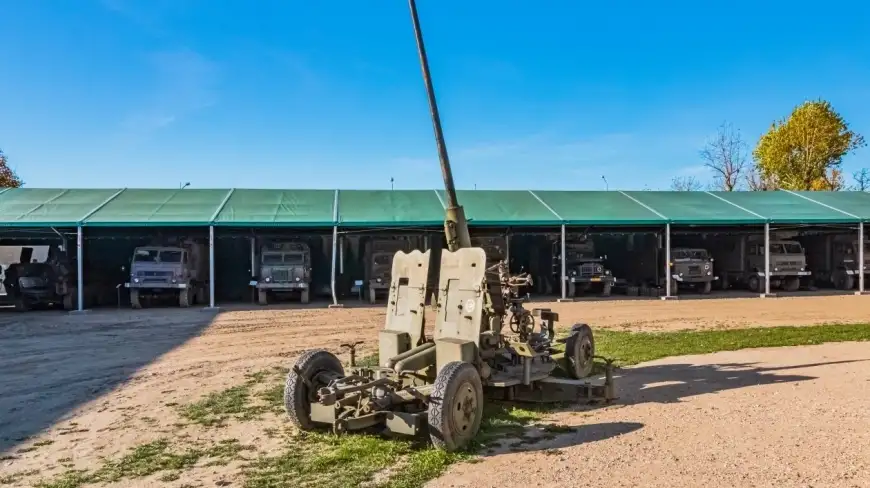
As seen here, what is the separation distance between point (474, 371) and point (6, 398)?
6869 mm

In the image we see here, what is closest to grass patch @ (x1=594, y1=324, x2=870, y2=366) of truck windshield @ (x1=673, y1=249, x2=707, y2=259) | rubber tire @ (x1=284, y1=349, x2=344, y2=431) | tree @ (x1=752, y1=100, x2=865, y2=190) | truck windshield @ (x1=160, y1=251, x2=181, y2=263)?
rubber tire @ (x1=284, y1=349, x2=344, y2=431)

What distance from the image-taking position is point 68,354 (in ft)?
44.7

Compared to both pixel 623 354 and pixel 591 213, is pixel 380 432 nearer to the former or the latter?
pixel 623 354

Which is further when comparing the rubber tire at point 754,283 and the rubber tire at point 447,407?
the rubber tire at point 754,283

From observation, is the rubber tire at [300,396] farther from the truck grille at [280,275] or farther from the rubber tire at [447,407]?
the truck grille at [280,275]

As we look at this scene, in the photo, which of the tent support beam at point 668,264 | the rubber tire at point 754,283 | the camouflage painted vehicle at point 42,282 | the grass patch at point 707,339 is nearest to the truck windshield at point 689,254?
the tent support beam at point 668,264

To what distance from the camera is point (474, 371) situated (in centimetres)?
689

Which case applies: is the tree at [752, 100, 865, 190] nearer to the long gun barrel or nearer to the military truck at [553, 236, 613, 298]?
the military truck at [553, 236, 613, 298]

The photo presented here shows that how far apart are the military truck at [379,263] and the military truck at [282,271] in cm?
218

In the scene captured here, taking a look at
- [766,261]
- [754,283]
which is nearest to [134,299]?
[766,261]

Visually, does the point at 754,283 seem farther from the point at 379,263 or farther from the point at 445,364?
the point at 445,364

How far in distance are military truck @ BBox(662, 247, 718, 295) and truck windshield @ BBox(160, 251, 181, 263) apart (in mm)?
17850

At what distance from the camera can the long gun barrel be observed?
27.8ft

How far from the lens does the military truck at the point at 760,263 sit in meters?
27.7
